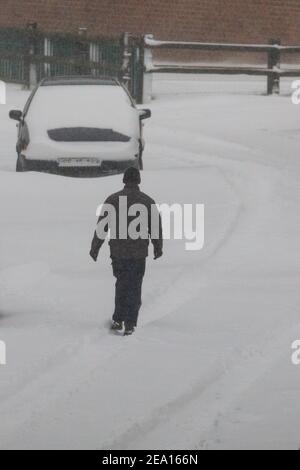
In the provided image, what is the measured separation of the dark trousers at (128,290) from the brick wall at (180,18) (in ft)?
82.1

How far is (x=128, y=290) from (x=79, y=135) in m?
7.00

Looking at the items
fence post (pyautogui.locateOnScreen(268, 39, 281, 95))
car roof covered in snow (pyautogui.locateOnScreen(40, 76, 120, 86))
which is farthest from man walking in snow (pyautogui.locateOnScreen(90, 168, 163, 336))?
fence post (pyautogui.locateOnScreen(268, 39, 281, 95))

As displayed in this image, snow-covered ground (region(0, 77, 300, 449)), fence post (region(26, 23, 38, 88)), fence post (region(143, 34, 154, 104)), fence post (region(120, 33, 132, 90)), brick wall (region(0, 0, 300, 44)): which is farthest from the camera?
brick wall (region(0, 0, 300, 44))

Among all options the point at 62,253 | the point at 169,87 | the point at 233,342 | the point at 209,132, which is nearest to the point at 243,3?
the point at 169,87

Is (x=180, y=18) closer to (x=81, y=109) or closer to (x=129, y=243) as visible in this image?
(x=81, y=109)

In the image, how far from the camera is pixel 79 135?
55.2ft

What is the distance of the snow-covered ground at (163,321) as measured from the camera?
25.3 ft

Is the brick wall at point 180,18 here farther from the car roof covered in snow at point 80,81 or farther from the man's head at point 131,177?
the man's head at point 131,177

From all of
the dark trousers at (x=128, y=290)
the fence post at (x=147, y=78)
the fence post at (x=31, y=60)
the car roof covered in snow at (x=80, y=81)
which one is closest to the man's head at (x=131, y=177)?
the dark trousers at (x=128, y=290)

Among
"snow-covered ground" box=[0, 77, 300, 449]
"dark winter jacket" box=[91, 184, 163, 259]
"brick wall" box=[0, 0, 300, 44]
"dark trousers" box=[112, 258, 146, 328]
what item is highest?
"brick wall" box=[0, 0, 300, 44]

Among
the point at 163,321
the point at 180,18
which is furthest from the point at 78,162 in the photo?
the point at 180,18

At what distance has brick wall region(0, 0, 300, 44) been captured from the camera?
34625 mm

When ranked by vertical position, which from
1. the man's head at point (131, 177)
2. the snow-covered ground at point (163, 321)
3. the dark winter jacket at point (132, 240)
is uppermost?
the man's head at point (131, 177)

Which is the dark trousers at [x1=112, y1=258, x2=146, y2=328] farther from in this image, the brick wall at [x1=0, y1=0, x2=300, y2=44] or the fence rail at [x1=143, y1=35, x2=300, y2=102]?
the brick wall at [x1=0, y1=0, x2=300, y2=44]
